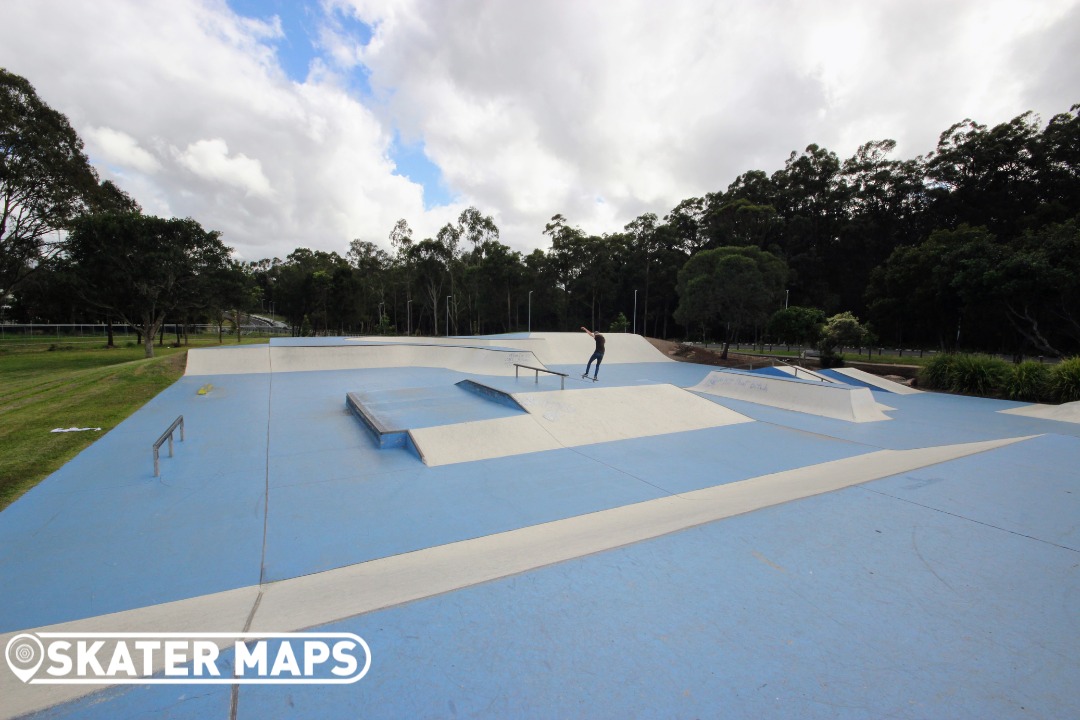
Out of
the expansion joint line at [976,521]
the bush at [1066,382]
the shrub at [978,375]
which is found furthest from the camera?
the shrub at [978,375]

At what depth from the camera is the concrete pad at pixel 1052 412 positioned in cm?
892

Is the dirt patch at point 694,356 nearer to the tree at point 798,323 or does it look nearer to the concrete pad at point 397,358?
the tree at point 798,323

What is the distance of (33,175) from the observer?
64.0 feet

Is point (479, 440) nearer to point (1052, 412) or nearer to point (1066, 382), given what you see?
point (1052, 412)

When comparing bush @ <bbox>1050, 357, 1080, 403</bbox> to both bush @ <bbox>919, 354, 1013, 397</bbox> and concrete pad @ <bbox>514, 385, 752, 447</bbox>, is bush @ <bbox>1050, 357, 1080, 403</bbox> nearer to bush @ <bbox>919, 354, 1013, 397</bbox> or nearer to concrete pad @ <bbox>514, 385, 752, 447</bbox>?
bush @ <bbox>919, 354, 1013, 397</bbox>

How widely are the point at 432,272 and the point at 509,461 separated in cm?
4022

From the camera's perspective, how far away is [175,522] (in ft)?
13.0

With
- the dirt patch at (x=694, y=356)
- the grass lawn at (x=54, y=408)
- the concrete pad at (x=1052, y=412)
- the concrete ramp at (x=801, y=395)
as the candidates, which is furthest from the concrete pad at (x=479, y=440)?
the dirt patch at (x=694, y=356)

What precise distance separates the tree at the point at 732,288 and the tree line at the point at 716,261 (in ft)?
0.33

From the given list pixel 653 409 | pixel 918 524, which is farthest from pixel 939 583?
pixel 653 409

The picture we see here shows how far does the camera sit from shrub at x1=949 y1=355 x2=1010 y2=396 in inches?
475

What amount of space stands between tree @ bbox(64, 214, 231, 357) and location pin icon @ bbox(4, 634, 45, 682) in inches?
903

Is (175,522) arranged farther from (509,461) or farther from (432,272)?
(432,272)

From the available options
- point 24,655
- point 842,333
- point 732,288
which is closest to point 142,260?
point 24,655
